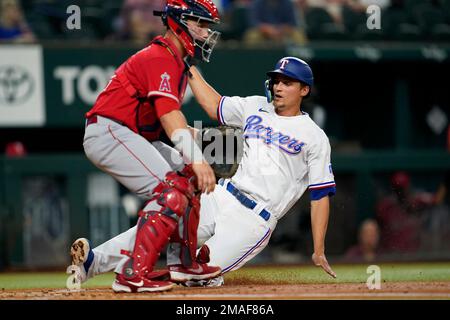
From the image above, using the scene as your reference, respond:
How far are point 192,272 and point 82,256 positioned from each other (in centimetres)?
64

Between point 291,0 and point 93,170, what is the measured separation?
117 inches

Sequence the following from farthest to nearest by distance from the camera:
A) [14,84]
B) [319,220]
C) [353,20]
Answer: [353,20], [14,84], [319,220]

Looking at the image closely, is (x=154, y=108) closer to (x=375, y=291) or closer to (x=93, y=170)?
(x=375, y=291)

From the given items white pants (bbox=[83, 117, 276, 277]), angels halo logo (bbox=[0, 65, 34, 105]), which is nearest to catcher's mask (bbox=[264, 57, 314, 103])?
white pants (bbox=[83, 117, 276, 277])

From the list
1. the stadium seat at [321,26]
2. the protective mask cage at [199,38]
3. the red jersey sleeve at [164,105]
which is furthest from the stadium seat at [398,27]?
the red jersey sleeve at [164,105]

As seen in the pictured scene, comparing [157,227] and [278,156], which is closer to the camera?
[157,227]

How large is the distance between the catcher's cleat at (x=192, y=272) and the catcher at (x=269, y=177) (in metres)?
0.14

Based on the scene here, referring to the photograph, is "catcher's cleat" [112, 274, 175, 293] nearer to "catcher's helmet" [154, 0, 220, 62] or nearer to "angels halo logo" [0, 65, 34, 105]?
"catcher's helmet" [154, 0, 220, 62]

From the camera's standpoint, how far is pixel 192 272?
5.28 metres

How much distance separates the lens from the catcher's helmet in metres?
5.10

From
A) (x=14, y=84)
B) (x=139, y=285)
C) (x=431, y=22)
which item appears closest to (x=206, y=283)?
(x=139, y=285)

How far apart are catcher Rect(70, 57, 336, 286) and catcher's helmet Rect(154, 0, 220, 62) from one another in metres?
0.68

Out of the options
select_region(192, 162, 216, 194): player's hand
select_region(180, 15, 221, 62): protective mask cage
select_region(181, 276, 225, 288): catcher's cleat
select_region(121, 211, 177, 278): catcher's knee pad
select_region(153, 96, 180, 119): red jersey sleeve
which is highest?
select_region(180, 15, 221, 62): protective mask cage

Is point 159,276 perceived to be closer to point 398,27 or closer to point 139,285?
point 139,285
